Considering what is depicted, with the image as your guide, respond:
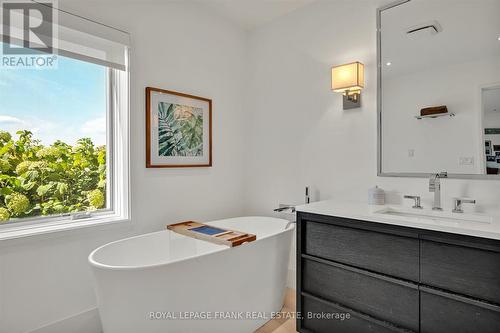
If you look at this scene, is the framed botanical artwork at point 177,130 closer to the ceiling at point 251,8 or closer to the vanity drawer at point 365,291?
the ceiling at point 251,8

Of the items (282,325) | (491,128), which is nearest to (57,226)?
(282,325)

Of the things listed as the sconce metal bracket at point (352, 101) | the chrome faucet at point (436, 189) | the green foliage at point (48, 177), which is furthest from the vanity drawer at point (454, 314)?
the green foliage at point (48, 177)

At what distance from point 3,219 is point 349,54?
271 cm

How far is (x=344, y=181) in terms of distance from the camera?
2404 mm

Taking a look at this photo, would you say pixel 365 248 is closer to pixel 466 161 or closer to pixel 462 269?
pixel 462 269

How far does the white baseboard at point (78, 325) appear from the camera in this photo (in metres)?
1.85

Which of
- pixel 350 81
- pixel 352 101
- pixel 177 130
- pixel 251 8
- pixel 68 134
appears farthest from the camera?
pixel 251 8

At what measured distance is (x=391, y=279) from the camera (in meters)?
1.56

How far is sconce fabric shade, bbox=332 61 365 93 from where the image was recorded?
2.19 metres

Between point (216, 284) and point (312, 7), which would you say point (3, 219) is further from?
point (312, 7)

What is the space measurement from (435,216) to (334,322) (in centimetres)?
90

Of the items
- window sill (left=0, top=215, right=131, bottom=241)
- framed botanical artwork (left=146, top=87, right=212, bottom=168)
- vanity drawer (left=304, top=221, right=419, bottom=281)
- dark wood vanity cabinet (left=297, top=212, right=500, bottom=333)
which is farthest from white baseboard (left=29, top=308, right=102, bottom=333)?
vanity drawer (left=304, top=221, right=419, bottom=281)

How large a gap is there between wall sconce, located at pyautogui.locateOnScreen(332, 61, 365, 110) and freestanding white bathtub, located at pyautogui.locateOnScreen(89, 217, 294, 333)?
1126 mm

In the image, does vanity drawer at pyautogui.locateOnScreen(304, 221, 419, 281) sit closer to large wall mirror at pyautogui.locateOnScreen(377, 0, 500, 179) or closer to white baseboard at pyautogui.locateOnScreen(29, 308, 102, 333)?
large wall mirror at pyautogui.locateOnScreen(377, 0, 500, 179)
